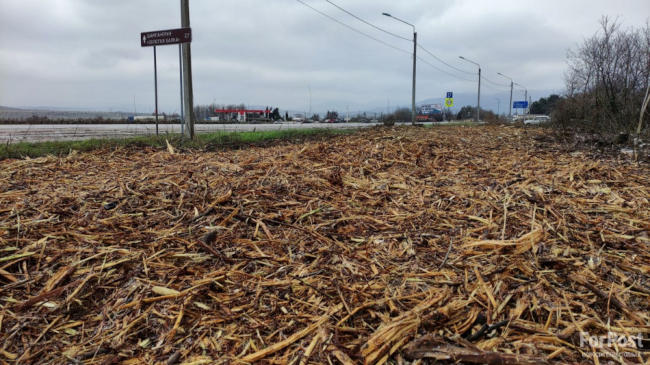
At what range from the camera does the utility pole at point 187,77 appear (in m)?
8.48

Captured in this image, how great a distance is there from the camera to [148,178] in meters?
3.28

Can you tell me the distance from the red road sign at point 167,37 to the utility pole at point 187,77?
2.24 feet

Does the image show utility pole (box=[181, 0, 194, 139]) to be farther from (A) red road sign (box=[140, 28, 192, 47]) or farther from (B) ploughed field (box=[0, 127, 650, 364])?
(B) ploughed field (box=[0, 127, 650, 364])

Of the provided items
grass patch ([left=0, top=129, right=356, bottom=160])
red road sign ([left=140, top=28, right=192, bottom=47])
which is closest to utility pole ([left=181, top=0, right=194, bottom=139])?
red road sign ([left=140, top=28, right=192, bottom=47])

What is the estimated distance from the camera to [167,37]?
317 inches

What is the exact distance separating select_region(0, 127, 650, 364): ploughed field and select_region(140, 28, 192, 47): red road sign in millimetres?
5509

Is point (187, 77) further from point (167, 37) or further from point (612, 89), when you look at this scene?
point (612, 89)

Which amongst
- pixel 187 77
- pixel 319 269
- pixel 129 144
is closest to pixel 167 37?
pixel 187 77

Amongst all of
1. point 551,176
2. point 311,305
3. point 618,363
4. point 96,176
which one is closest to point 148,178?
point 96,176

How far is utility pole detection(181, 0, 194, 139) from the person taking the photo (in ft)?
27.8

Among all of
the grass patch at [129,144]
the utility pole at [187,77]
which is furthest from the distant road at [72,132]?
the grass patch at [129,144]

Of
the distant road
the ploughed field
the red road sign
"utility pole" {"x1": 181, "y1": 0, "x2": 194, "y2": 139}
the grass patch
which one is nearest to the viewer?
the ploughed field

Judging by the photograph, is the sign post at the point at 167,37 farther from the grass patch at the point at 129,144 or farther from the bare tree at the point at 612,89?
the bare tree at the point at 612,89

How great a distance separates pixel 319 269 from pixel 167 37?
25.7 ft
